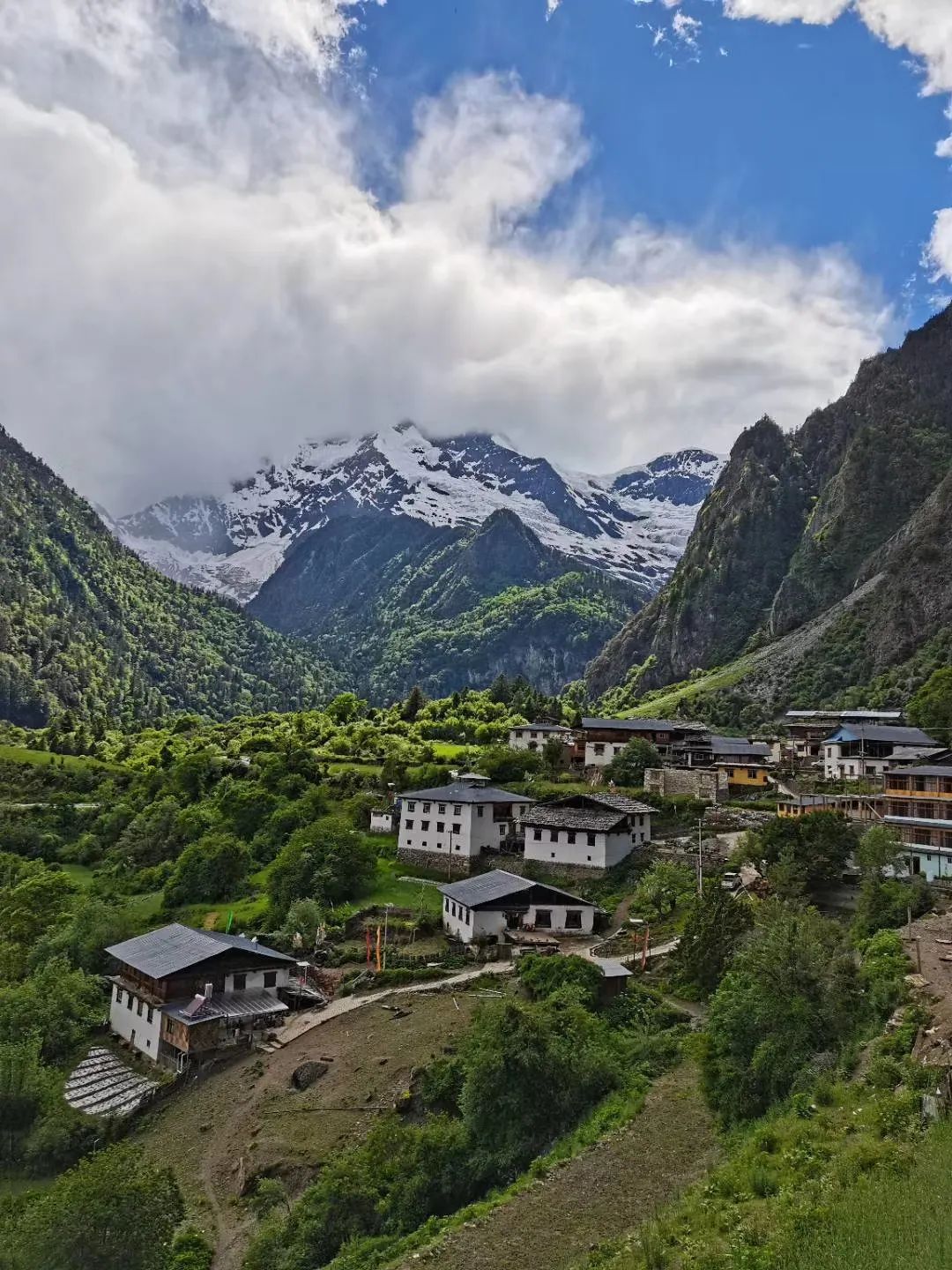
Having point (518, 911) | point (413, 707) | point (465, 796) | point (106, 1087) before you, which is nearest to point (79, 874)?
point (465, 796)

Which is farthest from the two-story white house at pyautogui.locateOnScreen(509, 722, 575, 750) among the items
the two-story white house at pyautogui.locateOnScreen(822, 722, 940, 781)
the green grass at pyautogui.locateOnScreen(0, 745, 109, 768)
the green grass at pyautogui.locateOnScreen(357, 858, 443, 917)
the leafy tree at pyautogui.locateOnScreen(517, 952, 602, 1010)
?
the leafy tree at pyautogui.locateOnScreen(517, 952, 602, 1010)

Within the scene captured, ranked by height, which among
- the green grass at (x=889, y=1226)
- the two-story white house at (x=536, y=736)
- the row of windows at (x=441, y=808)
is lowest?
the green grass at (x=889, y=1226)

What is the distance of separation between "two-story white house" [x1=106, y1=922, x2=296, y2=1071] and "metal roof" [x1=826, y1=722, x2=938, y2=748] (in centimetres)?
5916

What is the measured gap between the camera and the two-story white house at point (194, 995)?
140ft

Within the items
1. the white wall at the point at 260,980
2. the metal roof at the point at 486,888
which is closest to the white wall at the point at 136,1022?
the white wall at the point at 260,980

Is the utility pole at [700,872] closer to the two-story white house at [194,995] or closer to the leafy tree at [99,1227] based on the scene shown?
the two-story white house at [194,995]

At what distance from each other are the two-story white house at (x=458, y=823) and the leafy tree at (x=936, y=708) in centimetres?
4564

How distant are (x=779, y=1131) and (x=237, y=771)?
271 ft

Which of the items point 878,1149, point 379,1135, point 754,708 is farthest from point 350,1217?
point 754,708

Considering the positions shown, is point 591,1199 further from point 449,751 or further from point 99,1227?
point 449,751

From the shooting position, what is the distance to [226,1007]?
1730 inches

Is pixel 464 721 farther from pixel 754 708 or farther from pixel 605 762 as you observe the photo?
pixel 754 708

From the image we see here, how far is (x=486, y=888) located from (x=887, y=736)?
49901mm

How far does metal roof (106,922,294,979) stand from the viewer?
44.7 metres
